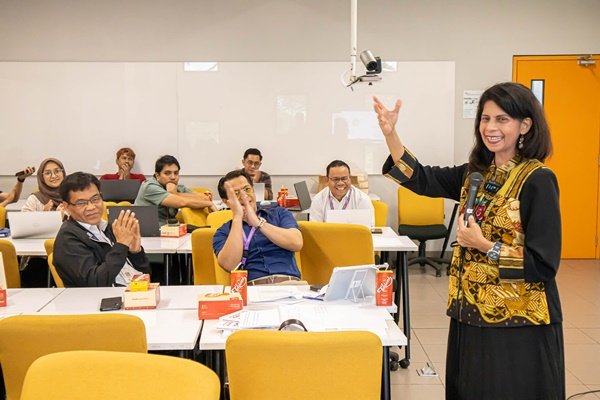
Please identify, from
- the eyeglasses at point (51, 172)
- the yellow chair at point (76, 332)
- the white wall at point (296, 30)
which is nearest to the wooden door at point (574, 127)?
the white wall at point (296, 30)

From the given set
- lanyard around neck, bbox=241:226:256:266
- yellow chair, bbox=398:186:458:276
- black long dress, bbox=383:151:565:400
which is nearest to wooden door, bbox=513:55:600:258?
yellow chair, bbox=398:186:458:276

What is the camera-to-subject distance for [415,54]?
7.11 m

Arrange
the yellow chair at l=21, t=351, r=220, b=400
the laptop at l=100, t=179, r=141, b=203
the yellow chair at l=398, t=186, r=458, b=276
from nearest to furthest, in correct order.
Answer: the yellow chair at l=21, t=351, r=220, b=400 < the laptop at l=100, t=179, r=141, b=203 < the yellow chair at l=398, t=186, r=458, b=276

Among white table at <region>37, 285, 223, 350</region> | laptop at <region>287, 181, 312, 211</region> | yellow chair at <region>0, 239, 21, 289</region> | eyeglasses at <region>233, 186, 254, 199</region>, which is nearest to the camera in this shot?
white table at <region>37, 285, 223, 350</region>

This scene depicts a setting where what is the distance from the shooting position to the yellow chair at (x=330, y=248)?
368 cm

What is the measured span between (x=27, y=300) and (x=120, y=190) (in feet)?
11.2

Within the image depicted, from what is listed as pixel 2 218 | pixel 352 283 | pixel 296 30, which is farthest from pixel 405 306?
pixel 296 30

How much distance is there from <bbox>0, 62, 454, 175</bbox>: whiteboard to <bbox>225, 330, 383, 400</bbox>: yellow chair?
5497 millimetres

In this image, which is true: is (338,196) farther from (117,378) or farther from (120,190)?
(117,378)

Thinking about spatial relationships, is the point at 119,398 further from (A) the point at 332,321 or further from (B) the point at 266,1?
(B) the point at 266,1

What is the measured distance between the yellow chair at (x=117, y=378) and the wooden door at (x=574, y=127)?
658 centimetres

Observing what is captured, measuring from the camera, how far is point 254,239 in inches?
135

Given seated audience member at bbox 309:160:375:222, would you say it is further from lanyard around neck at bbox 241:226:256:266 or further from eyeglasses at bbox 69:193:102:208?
eyeglasses at bbox 69:193:102:208

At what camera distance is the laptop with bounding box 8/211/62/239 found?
14.3ft
